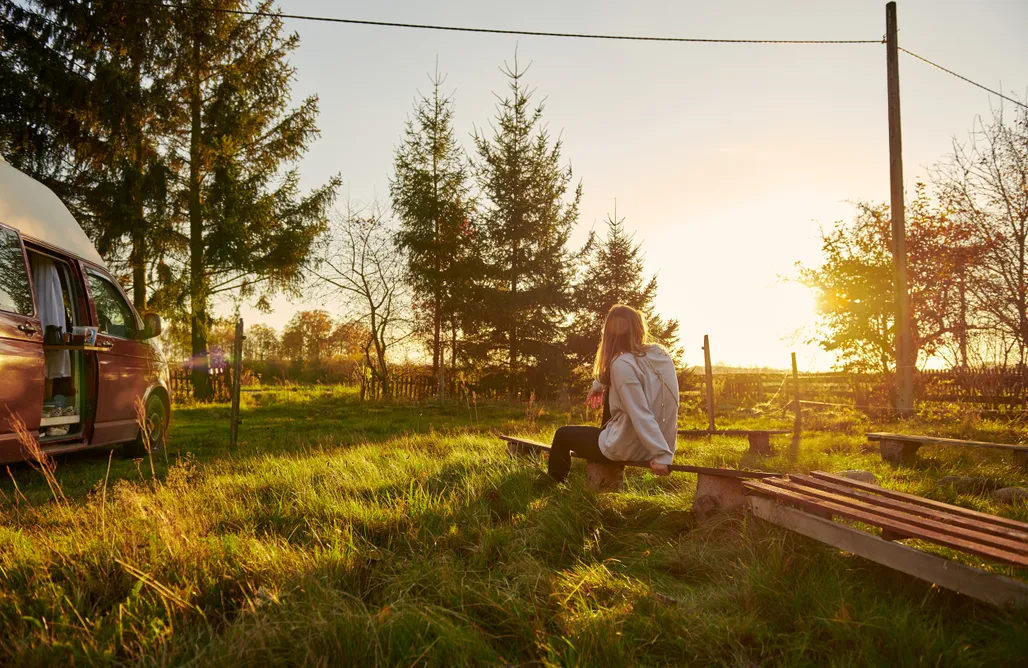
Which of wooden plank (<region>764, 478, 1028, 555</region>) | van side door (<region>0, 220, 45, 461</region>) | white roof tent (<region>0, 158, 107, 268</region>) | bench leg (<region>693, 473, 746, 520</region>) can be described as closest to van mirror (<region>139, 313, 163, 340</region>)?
white roof tent (<region>0, 158, 107, 268</region>)

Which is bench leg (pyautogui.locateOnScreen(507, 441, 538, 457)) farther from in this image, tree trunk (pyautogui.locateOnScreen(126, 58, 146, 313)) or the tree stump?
tree trunk (pyautogui.locateOnScreen(126, 58, 146, 313))

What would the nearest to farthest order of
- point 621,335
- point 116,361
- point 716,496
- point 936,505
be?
point 936,505 < point 716,496 < point 621,335 < point 116,361

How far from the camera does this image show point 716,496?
12.0 ft

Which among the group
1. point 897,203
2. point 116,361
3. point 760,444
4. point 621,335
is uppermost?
point 897,203

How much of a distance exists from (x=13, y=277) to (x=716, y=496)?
18.4 ft

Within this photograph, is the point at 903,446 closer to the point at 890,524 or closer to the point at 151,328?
the point at 890,524

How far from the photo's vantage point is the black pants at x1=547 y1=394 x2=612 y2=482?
4531 millimetres

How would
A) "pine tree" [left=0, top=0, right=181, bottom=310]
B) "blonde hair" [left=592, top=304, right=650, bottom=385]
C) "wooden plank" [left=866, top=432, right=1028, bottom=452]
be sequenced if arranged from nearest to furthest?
"blonde hair" [left=592, top=304, right=650, bottom=385], "wooden plank" [left=866, top=432, right=1028, bottom=452], "pine tree" [left=0, top=0, right=181, bottom=310]

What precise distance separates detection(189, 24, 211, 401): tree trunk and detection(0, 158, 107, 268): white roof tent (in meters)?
9.68

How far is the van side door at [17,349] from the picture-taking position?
452 cm

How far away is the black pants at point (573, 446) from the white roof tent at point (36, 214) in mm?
4756

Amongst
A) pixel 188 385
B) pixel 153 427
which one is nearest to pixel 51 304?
pixel 153 427

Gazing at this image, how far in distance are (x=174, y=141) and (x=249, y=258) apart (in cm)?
380

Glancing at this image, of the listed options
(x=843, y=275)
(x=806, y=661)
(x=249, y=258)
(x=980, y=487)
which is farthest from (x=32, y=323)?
(x=843, y=275)
